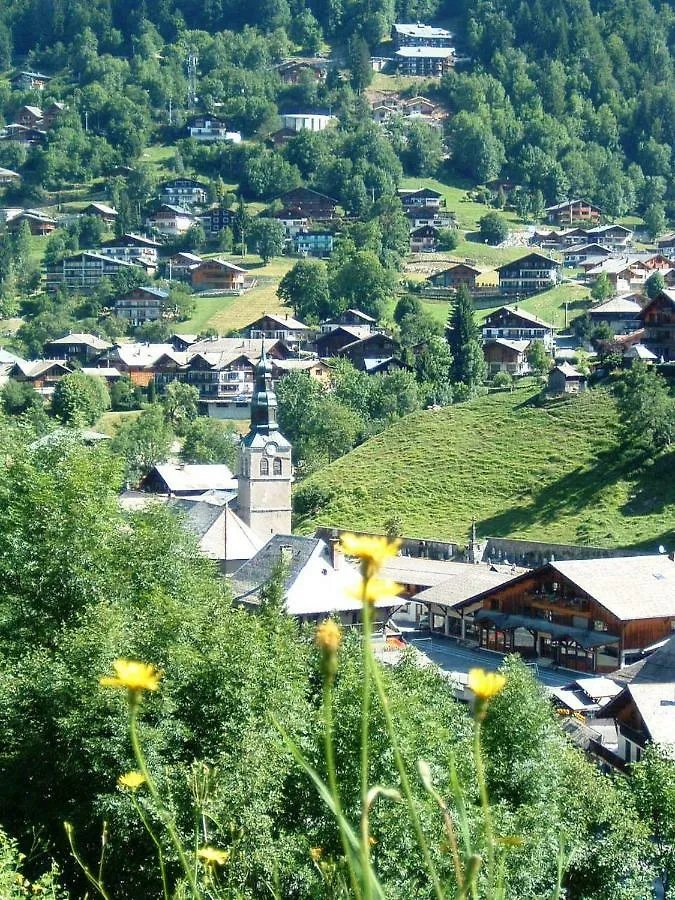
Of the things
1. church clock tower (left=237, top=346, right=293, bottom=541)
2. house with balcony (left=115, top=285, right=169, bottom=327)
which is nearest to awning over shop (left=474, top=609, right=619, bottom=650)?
church clock tower (left=237, top=346, right=293, bottom=541)

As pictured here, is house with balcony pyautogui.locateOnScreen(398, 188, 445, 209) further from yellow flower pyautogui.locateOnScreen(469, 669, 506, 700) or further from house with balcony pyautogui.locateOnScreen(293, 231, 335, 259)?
yellow flower pyautogui.locateOnScreen(469, 669, 506, 700)

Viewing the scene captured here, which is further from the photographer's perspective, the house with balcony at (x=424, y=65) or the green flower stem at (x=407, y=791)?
the house with balcony at (x=424, y=65)

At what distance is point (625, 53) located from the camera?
496 feet

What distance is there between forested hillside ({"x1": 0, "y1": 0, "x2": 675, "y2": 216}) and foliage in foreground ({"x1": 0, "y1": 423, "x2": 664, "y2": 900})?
102728mm

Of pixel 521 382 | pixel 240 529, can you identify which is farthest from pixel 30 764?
pixel 521 382

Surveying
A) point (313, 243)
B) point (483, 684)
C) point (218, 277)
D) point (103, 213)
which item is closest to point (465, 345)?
point (218, 277)

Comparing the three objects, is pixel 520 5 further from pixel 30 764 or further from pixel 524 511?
pixel 30 764

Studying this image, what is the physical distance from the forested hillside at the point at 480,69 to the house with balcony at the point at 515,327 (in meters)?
37.4

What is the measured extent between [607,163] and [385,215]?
29.8 m

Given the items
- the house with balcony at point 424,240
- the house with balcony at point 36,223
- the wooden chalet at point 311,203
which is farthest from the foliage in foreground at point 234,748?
the house with balcony at point 36,223

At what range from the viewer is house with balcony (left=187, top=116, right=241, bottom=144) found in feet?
462

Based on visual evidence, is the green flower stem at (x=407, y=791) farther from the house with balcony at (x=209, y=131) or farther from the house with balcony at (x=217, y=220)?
the house with balcony at (x=209, y=131)

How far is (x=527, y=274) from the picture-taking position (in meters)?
99.3

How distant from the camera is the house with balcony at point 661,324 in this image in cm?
6631
